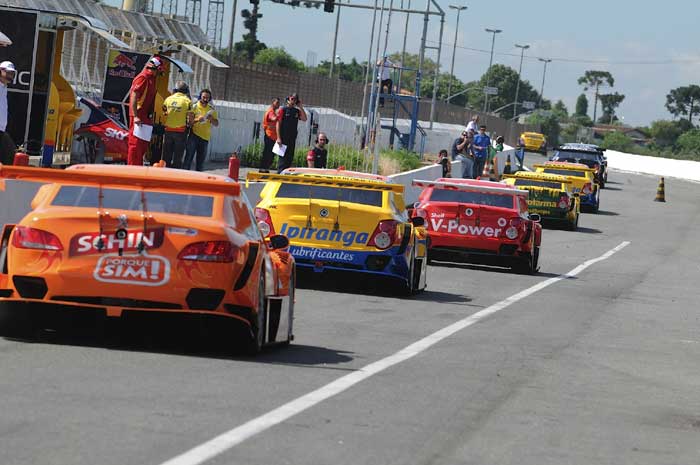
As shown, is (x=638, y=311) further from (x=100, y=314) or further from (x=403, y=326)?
(x=100, y=314)

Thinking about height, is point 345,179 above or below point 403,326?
above

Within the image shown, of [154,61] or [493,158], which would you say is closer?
[154,61]

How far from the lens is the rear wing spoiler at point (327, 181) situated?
16.9 meters

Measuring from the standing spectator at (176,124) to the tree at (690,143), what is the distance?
142098 millimetres

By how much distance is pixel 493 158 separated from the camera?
175 feet

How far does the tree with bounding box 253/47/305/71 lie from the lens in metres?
146

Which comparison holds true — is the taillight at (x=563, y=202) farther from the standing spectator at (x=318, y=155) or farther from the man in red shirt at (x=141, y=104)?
the man in red shirt at (x=141, y=104)

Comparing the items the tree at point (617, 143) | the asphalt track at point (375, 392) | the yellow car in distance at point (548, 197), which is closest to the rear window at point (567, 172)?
the yellow car in distance at point (548, 197)

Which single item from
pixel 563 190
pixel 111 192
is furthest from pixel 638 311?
pixel 563 190

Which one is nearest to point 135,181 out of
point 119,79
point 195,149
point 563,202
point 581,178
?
point 195,149

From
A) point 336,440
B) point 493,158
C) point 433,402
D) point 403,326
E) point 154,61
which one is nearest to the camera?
point 336,440

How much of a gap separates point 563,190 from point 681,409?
2698 centimetres

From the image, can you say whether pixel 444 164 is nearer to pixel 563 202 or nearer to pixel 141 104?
pixel 563 202

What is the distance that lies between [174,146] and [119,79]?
232 inches
